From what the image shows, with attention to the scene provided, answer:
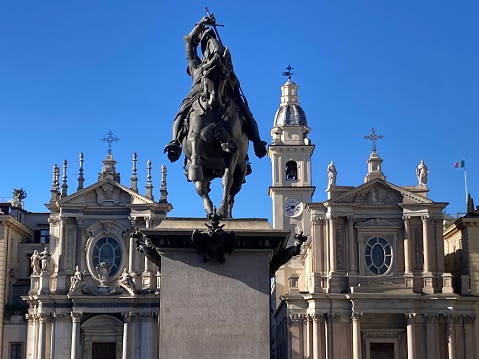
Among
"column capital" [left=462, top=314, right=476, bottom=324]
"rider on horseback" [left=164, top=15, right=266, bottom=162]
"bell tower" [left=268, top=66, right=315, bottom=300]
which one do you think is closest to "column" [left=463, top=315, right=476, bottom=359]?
"column capital" [left=462, top=314, right=476, bottom=324]

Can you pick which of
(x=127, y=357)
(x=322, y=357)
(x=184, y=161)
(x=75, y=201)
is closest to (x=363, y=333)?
(x=322, y=357)

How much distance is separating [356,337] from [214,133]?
147 feet

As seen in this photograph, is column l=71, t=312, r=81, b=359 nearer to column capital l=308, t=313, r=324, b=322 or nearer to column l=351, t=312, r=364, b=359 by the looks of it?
column capital l=308, t=313, r=324, b=322

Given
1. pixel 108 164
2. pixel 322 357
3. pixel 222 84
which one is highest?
pixel 108 164

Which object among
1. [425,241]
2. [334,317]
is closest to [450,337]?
[425,241]

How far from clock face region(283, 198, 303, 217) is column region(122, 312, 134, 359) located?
17.6 m

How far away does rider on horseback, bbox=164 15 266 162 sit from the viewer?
13.4 m

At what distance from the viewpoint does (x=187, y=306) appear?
40.7ft

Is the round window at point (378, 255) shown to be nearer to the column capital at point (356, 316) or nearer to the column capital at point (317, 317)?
the column capital at point (356, 316)

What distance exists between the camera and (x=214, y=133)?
43.8ft

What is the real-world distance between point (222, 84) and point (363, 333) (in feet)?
151

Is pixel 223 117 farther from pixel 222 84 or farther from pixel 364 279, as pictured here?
pixel 364 279

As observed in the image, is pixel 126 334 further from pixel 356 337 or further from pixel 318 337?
pixel 356 337

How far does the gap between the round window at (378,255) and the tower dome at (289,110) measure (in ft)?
58.7
